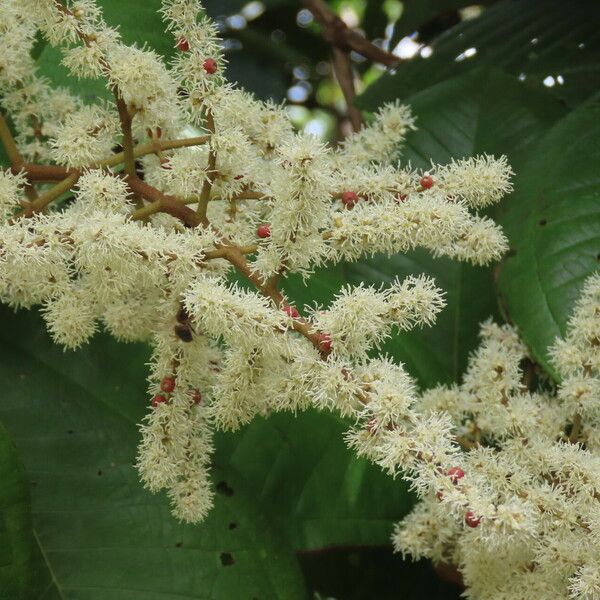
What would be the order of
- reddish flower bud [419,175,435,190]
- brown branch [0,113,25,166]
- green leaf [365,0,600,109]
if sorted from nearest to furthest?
reddish flower bud [419,175,435,190]
brown branch [0,113,25,166]
green leaf [365,0,600,109]

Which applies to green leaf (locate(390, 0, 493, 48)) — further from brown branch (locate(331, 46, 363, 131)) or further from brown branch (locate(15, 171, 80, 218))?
brown branch (locate(15, 171, 80, 218))

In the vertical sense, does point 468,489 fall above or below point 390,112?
below

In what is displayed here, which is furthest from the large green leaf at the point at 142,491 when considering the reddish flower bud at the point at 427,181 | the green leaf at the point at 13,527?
the reddish flower bud at the point at 427,181

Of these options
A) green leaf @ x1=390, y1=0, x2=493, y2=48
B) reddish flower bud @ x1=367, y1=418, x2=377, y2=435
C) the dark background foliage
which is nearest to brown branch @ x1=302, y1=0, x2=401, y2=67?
green leaf @ x1=390, y1=0, x2=493, y2=48

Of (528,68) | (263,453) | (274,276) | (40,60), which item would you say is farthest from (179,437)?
(528,68)

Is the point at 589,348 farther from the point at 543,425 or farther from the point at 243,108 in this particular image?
the point at 243,108

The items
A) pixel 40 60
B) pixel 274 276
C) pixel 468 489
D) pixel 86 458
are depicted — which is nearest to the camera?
pixel 468 489
